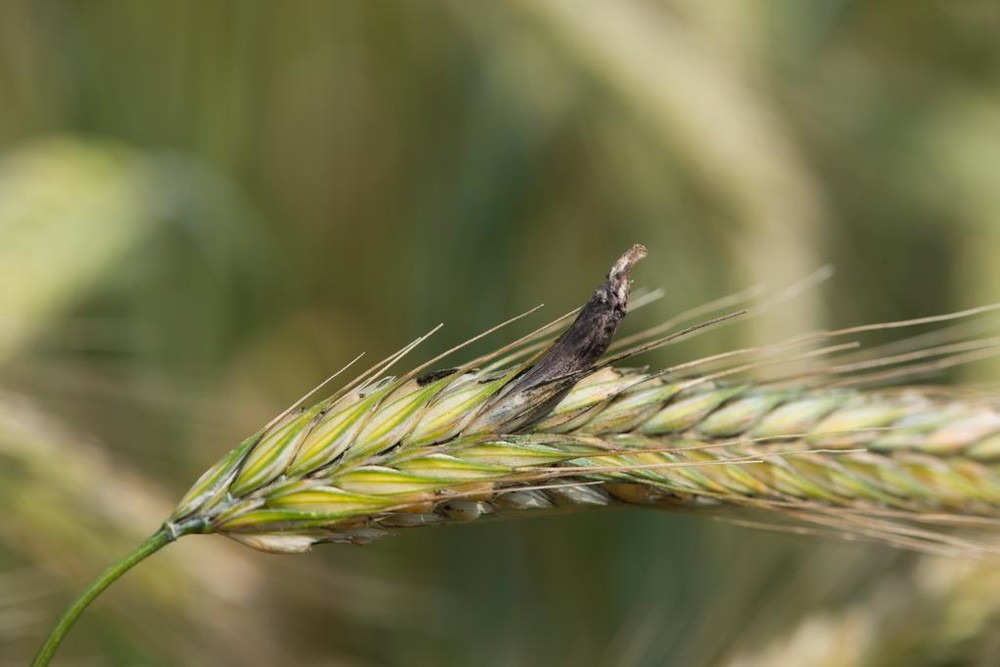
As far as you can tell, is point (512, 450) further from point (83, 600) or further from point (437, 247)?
point (437, 247)

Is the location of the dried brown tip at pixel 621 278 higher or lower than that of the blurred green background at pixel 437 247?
lower

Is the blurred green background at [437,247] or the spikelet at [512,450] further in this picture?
the blurred green background at [437,247]

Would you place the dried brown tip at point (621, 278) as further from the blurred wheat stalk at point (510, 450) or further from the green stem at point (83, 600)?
the green stem at point (83, 600)

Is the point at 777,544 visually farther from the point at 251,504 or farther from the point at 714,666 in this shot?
the point at 251,504

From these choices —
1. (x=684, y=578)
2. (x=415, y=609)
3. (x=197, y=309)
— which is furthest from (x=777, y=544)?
(x=197, y=309)

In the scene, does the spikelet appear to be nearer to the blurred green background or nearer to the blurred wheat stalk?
the blurred wheat stalk

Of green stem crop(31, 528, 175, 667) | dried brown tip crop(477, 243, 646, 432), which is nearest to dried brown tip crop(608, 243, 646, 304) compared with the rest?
dried brown tip crop(477, 243, 646, 432)

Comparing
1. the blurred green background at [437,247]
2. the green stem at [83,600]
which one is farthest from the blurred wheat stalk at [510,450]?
the blurred green background at [437,247]
